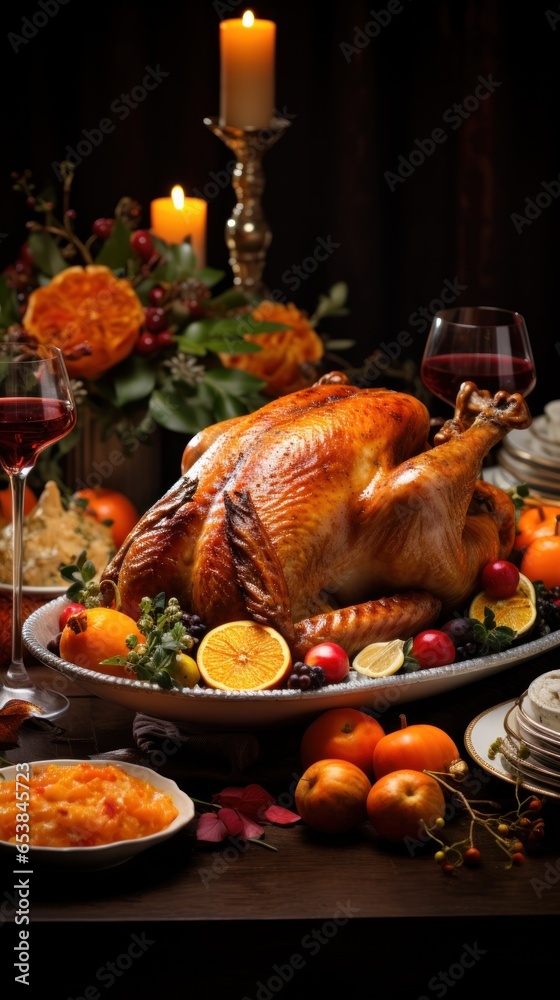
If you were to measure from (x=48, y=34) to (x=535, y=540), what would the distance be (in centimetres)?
188

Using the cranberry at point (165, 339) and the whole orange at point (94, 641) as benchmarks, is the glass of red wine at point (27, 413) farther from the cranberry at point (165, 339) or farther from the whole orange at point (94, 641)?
the cranberry at point (165, 339)

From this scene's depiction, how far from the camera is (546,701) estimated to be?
1.47 metres

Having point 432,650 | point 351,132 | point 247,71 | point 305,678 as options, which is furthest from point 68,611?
point 351,132

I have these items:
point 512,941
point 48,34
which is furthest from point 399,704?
point 48,34

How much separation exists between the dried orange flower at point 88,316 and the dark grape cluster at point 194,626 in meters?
0.92

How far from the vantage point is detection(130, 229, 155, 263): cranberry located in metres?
2.64

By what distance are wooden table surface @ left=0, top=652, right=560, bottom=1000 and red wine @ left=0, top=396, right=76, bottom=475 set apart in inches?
23.7

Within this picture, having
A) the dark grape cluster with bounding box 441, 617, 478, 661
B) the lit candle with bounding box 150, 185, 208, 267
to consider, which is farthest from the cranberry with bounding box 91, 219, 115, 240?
the dark grape cluster with bounding box 441, 617, 478, 661

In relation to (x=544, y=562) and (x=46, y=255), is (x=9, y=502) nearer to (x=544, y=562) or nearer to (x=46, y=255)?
(x=46, y=255)

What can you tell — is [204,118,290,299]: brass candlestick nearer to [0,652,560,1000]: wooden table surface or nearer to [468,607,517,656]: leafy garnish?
[468,607,517,656]: leafy garnish

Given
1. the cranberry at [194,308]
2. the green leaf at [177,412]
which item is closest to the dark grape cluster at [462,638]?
the green leaf at [177,412]

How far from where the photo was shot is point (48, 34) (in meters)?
3.10

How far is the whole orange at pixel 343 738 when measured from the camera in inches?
62.4

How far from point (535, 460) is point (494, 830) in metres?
1.22
